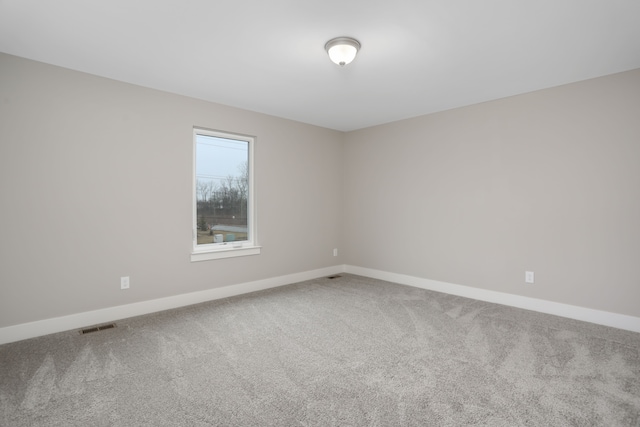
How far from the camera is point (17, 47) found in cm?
262

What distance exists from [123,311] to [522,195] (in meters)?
4.40

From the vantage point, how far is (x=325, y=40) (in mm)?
2516

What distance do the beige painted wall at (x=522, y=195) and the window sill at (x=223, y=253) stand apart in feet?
6.31

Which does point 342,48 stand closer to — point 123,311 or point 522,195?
point 522,195

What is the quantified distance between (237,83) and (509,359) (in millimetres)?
3436

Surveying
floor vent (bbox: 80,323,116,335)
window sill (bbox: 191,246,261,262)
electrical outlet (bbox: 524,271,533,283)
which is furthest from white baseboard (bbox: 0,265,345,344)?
electrical outlet (bbox: 524,271,533,283)

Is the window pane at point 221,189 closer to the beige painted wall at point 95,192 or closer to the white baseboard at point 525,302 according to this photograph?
the beige painted wall at point 95,192

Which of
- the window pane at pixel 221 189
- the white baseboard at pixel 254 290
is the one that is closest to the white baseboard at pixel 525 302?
the white baseboard at pixel 254 290

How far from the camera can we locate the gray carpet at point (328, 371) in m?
1.82

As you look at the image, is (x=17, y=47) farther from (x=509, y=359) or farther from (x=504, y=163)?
A: (x=504, y=163)

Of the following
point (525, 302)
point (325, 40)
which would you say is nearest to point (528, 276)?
point (525, 302)

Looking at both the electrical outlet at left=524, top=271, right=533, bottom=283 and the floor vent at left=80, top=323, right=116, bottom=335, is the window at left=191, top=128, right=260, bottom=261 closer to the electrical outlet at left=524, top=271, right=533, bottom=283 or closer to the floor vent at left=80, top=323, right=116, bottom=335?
the floor vent at left=80, top=323, right=116, bottom=335

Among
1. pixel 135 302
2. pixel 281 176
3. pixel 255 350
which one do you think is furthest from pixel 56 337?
pixel 281 176

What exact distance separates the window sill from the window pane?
0.62ft
